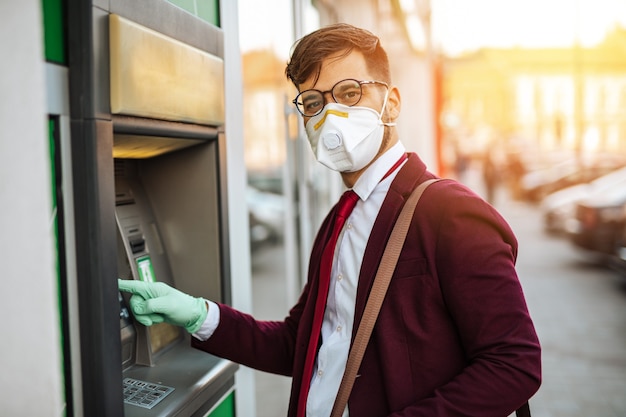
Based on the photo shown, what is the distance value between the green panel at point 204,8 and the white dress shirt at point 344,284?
739mm

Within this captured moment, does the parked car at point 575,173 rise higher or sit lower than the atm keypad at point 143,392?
higher

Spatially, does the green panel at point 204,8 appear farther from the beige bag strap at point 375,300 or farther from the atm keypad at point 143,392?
the atm keypad at point 143,392

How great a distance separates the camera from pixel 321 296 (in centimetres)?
154

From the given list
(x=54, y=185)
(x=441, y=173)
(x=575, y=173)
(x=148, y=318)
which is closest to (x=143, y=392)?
(x=148, y=318)

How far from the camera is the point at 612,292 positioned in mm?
7273

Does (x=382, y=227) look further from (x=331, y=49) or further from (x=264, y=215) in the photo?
(x=264, y=215)

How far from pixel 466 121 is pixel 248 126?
25.6 metres

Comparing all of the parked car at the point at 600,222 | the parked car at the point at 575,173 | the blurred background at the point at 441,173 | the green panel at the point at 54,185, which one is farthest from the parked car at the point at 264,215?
the parked car at the point at 575,173

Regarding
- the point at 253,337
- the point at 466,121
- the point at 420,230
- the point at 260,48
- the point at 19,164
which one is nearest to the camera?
the point at 19,164

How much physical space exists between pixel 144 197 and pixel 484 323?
1.20 metres

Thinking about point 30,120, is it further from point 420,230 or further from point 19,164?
point 420,230

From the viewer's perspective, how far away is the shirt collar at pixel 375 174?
5.19 feet

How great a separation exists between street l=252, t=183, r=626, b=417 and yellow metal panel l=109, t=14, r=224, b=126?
2819 mm

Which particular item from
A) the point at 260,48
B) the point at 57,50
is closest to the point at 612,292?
the point at 260,48
